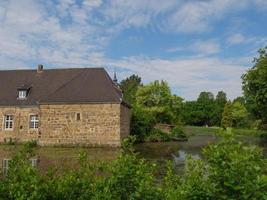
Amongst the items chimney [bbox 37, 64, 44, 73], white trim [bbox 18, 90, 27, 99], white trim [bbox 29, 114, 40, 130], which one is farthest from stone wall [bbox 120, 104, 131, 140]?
chimney [bbox 37, 64, 44, 73]

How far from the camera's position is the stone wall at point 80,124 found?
30125mm

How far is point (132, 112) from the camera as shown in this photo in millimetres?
38500

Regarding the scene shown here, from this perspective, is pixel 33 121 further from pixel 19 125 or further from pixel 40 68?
pixel 40 68

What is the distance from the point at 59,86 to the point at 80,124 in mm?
4391

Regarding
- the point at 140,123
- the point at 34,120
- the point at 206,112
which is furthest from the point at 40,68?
the point at 206,112

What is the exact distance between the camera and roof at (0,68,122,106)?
1208 inches

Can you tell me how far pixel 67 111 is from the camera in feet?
101

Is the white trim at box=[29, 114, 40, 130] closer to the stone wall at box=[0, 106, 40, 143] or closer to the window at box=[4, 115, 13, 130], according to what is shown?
the stone wall at box=[0, 106, 40, 143]

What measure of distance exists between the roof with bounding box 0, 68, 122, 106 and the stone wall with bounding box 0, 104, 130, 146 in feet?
2.02

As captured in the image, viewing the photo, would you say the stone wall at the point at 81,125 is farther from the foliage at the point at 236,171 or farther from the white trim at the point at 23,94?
the foliage at the point at 236,171

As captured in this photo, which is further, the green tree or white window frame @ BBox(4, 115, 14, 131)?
the green tree

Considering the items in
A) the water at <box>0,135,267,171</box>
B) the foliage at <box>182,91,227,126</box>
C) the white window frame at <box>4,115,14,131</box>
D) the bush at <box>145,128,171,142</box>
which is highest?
the foliage at <box>182,91,227,126</box>

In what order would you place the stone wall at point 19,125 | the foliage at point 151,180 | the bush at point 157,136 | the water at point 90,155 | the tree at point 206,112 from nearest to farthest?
the foliage at point 151,180 → the water at point 90,155 → the stone wall at point 19,125 → the bush at point 157,136 → the tree at point 206,112

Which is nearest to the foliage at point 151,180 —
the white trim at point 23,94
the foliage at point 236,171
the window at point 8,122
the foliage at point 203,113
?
the foliage at point 236,171
